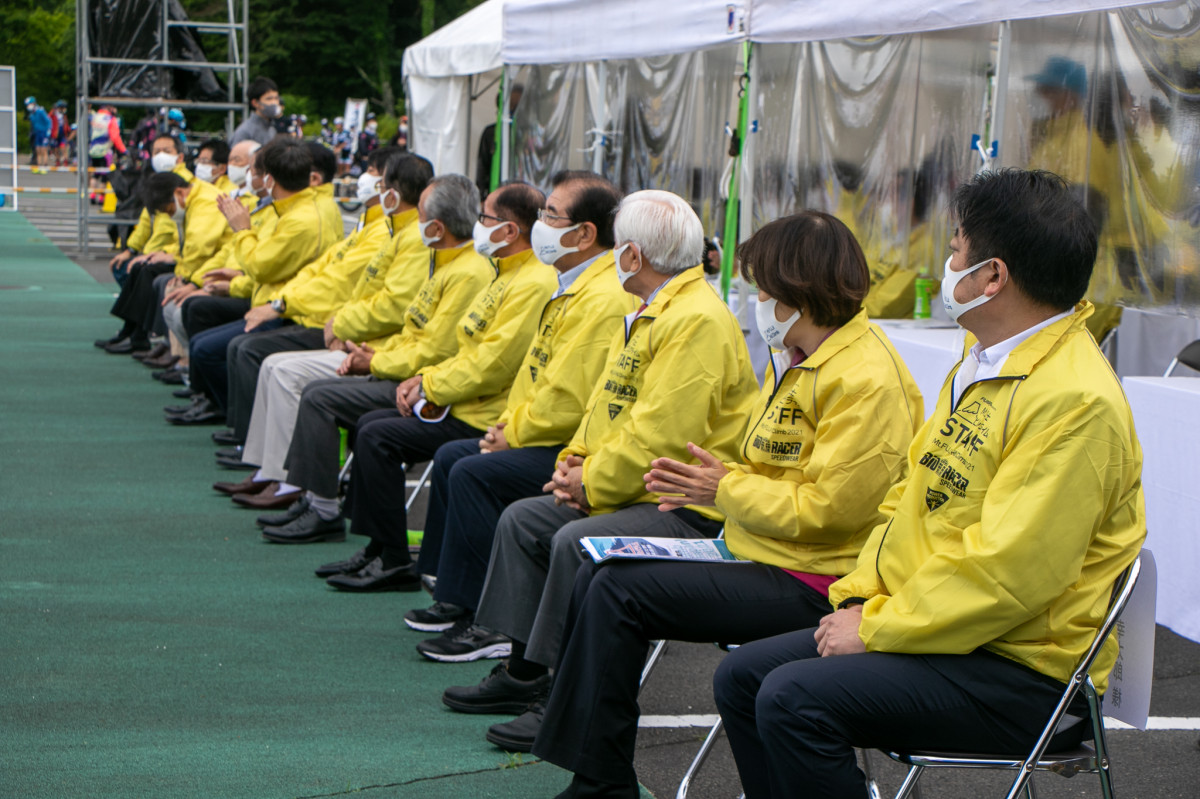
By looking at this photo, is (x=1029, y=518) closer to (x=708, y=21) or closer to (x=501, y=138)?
(x=708, y=21)

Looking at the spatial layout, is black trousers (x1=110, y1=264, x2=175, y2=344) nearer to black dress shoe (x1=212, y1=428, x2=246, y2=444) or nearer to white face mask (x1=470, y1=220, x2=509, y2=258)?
black dress shoe (x1=212, y1=428, x2=246, y2=444)

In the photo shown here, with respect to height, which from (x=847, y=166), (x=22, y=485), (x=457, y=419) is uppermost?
(x=847, y=166)

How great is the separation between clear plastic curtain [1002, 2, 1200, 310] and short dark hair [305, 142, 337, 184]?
3.94 metres

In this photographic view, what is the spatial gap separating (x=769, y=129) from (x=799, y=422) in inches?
162

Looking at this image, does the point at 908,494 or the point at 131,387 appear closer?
the point at 908,494

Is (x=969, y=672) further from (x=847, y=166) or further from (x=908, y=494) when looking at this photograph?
(x=847, y=166)

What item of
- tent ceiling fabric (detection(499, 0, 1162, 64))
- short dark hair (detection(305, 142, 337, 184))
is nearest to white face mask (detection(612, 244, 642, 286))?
tent ceiling fabric (detection(499, 0, 1162, 64))

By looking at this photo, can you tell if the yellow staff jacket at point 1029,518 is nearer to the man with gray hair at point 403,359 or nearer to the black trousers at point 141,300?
the man with gray hair at point 403,359

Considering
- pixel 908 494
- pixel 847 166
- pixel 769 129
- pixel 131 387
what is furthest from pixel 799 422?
pixel 131 387

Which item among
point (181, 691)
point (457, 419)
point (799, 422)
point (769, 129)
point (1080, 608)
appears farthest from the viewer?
point (769, 129)

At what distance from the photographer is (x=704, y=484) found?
10.3 ft

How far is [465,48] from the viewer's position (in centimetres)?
1177

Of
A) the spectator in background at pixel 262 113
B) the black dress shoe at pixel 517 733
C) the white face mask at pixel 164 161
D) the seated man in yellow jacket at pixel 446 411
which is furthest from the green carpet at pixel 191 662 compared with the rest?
the spectator in background at pixel 262 113

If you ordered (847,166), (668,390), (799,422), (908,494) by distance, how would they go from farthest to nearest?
(847,166) → (668,390) → (799,422) → (908,494)
